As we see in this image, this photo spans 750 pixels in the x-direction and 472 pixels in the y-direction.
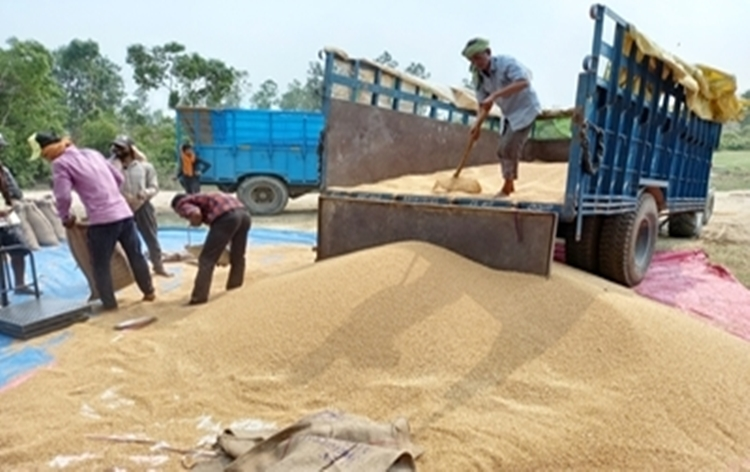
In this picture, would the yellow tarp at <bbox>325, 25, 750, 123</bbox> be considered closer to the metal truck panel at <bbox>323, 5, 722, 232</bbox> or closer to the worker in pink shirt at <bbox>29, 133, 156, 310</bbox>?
the metal truck panel at <bbox>323, 5, 722, 232</bbox>

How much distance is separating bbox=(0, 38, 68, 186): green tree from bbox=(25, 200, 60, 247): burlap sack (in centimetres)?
1211

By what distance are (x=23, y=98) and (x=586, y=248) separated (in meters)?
18.8

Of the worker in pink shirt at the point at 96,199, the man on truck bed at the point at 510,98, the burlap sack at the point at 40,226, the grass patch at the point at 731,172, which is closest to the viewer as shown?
the worker in pink shirt at the point at 96,199

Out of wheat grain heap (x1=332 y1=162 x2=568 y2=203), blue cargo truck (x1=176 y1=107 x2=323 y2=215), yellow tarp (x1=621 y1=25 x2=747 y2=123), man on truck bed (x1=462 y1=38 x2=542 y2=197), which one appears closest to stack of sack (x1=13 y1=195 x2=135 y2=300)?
wheat grain heap (x1=332 y1=162 x2=568 y2=203)

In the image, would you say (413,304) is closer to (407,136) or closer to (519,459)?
(519,459)

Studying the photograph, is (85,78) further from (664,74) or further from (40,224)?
(664,74)

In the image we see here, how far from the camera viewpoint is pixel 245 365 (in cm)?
284

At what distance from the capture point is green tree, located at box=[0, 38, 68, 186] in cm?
1678

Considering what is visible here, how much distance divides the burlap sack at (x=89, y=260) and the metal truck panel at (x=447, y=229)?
152 cm

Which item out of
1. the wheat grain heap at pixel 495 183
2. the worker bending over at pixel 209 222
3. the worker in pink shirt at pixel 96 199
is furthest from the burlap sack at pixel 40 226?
the wheat grain heap at pixel 495 183

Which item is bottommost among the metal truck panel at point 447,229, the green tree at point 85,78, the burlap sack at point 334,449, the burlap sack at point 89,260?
the burlap sack at point 334,449

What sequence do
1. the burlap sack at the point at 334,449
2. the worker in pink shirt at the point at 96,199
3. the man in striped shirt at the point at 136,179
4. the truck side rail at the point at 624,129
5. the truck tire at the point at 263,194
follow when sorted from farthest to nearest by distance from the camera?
1. the truck tire at the point at 263,194
2. the man in striped shirt at the point at 136,179
3. the worker in pink shirt at the point at 96,199
4. the truck side rail at the point at 624,129
5. the burlap sack at the point at 334,449

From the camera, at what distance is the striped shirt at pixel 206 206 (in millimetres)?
4074

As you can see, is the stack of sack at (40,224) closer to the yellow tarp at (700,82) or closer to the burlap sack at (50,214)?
the burlap sack at (50,214)
